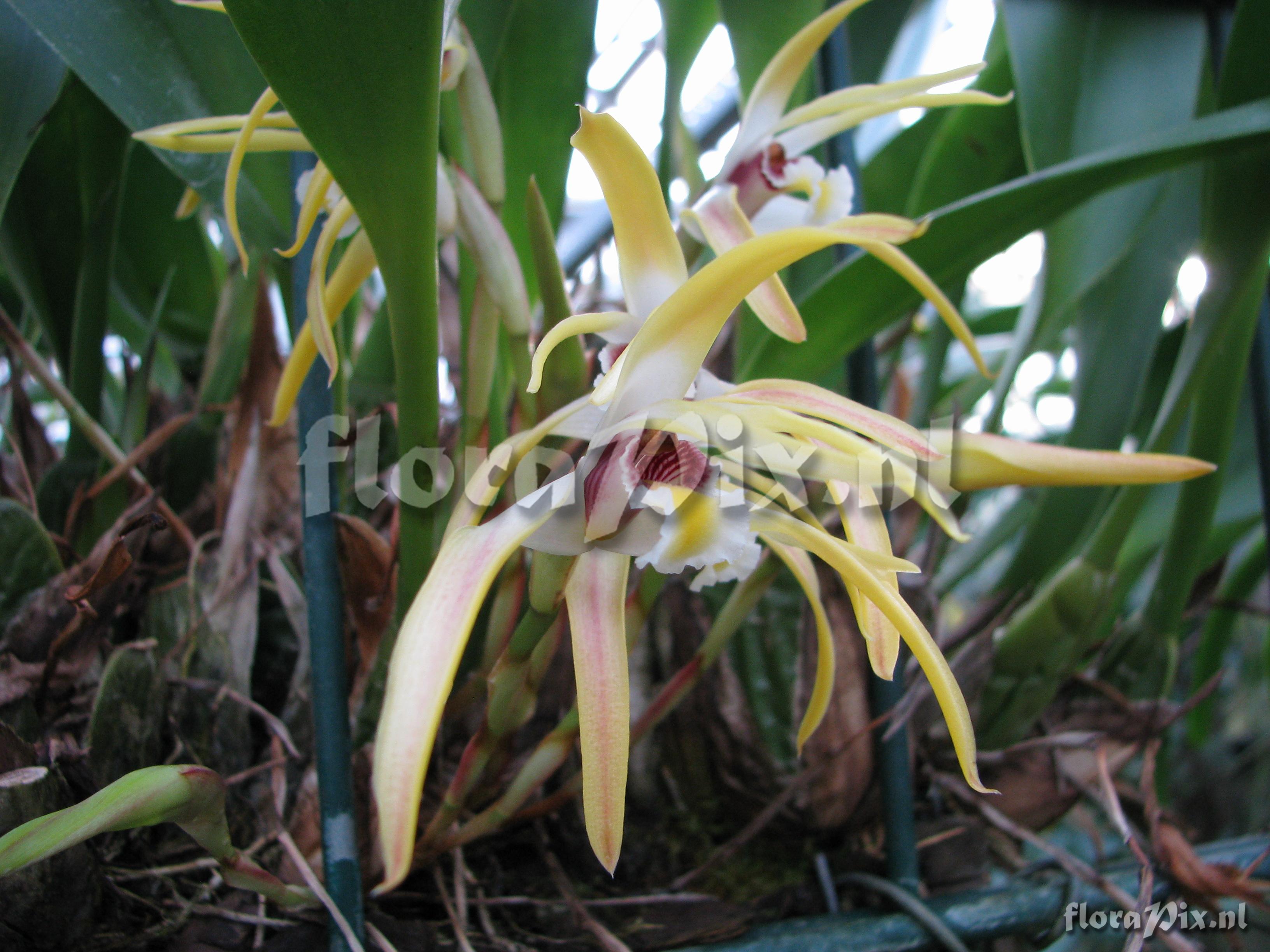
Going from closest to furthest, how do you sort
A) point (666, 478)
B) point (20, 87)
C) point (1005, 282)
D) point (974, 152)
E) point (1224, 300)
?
1. point (666, 478)
2. point (20, 87)
3. point (1224, 300)
4. point (974, 152)
5. point (1005, 282)

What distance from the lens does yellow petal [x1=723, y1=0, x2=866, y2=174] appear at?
396mm

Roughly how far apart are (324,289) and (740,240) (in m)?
0.18

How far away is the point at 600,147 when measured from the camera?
250 mm

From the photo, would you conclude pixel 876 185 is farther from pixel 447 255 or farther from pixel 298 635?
pixel 298 635

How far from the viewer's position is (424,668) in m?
0.18

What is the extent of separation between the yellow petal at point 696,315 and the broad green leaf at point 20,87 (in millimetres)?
332

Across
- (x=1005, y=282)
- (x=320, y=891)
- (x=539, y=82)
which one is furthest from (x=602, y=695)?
(x=1005, y=282)

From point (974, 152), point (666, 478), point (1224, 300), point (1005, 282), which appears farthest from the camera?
point (1005, 282)

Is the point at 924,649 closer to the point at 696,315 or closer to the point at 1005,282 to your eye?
the point at 696,315

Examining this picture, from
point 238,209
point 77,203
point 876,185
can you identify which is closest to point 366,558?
point 238,209

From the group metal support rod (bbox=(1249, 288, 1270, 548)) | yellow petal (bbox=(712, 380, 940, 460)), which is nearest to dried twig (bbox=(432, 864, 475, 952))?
Answer: yellow petal (bbox=(712, 380, 940, 460))

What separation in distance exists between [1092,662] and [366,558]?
566 millimetres

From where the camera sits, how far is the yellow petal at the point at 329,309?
32cm

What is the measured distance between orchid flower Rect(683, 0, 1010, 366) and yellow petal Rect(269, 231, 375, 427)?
144 mm
